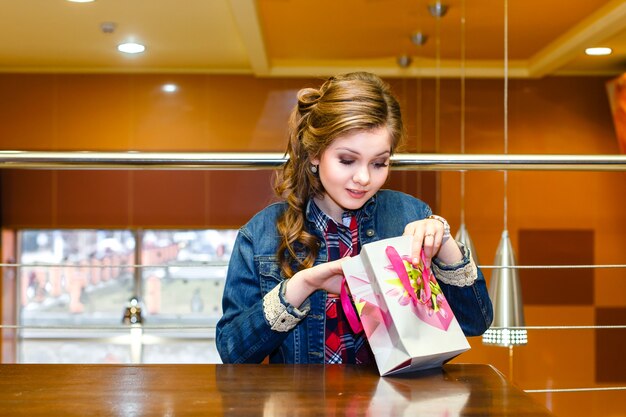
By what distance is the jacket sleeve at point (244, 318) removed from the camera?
1060mm

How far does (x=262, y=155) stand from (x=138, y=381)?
795 mm

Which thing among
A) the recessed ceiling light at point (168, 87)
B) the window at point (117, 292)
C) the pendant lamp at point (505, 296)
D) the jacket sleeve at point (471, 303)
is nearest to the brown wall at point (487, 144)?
the recessed ceiling light at point (168, 87)

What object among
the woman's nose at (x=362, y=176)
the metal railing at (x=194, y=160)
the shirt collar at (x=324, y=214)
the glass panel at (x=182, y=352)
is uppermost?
the metal railing at (x=194, y=160)

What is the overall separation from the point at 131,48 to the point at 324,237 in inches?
139

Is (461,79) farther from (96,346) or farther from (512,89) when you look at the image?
(96,346)

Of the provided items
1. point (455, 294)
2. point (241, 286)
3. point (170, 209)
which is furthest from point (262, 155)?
point (170, 209)

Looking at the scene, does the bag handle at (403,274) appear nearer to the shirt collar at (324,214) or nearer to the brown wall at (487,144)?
the shirt collar at (324,214)

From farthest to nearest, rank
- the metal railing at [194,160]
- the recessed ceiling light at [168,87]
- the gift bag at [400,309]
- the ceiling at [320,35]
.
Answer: the recessed ceiling light at [168,87], the ceiling at [320,35], the metal railing at [194,160], the gift bag at [400,309]

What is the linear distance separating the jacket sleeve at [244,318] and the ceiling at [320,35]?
2.06m

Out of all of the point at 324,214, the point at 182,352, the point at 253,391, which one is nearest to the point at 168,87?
the point at 182,352

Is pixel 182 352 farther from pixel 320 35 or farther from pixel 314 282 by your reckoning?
pixel 314 282

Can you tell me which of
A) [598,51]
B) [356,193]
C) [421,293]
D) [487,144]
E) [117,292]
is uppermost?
[598,51]

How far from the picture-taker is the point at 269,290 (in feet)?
3.71

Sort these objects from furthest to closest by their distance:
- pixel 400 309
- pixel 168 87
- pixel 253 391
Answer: pixel 168 87 < pixel 400 309 < pixel 253 391
